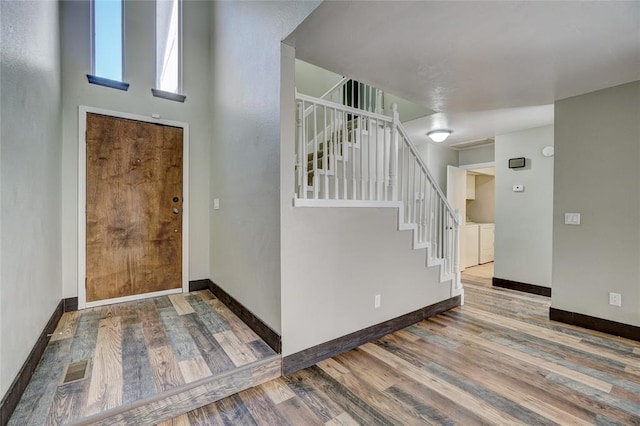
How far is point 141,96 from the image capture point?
10.4 feet

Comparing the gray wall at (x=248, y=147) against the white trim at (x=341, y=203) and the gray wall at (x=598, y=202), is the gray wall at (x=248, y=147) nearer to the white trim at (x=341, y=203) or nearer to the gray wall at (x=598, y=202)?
the white trim at (x=341, y=203)

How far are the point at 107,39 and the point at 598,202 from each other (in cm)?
527

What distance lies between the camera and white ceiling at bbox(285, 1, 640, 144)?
Answer: 5.56ft

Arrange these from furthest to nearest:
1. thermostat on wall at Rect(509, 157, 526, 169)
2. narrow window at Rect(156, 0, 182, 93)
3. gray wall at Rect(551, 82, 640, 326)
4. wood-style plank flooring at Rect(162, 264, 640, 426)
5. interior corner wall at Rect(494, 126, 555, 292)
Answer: thermostat on wall at Rect(509, 157, 526, 169) < interior corner wall at Rect(494, 126, 555, 292) < narrow window at Rect(156, 0, 182, 93) < gray wall at Rect(551, 82, 640, 326) < wood-style plank flooring at Rect(162, 264, 640, 426)

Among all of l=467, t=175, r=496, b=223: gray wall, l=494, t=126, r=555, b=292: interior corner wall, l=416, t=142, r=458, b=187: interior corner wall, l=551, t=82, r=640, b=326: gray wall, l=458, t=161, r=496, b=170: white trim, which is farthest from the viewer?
l=467, t=175, r=496, b=223: gray wall

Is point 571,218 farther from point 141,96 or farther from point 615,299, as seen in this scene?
point 141,96

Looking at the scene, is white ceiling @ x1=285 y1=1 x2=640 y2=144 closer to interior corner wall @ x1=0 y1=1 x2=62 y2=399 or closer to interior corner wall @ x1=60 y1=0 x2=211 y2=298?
interior corner wall @ x1=0 y1=1 x2=62 y2=399

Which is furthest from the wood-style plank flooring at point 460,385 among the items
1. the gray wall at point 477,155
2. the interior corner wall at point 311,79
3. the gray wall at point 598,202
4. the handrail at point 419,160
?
the interior corner wall at point 311,79

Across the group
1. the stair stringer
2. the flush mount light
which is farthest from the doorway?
the stair stringer

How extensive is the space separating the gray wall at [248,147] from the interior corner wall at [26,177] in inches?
54.8

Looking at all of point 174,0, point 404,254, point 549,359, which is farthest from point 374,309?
point 174,0

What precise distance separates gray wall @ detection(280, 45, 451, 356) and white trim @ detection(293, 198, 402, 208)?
0.12ft

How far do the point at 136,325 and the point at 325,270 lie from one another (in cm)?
177

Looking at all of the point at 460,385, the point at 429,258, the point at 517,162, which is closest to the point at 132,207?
the point at 429,258
